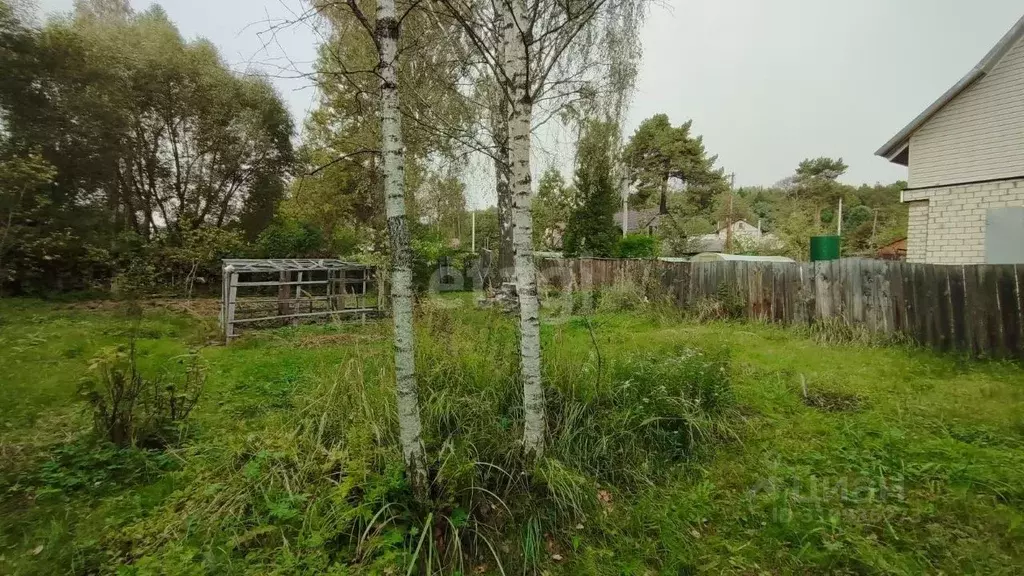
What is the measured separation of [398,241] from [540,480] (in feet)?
5.35

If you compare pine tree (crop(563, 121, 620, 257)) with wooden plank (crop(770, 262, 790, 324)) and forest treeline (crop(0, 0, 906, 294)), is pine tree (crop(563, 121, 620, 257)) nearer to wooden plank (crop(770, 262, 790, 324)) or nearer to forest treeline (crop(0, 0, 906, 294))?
forest treeline (crop(0, 0, 906, 294))

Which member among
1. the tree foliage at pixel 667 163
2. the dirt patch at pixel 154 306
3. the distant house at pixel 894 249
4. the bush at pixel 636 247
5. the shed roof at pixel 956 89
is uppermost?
the tree foliage at pixel 667 163

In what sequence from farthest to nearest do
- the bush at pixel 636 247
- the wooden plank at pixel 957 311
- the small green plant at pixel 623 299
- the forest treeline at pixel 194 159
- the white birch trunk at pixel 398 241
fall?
1. the bush at pixel 636 247
2. the small green plant at pixel 623 299
3. the forest treeline at pixel 194 159
4. the wooden plank at pixel 957 311
5. the white birch trunk at pixel 398 241

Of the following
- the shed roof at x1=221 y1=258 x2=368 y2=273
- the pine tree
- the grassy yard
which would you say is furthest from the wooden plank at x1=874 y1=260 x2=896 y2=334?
the pine tree

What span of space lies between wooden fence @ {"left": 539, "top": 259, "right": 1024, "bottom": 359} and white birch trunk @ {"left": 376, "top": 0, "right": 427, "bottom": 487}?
668 centimetres

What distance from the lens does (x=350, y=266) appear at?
992 cm

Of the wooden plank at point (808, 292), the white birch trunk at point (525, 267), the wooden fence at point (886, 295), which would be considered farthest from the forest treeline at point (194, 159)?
the wooden plank at point (808, 292)

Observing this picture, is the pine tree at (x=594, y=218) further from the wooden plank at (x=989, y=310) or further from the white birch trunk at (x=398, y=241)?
the white birch trunk at (x=398, y=241)

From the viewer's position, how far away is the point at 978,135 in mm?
7172

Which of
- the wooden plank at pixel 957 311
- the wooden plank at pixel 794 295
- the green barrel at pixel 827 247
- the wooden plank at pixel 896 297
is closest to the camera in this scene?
the wooden plank at pixel 957 311

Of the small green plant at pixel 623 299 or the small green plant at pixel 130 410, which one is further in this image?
the small green plant at pixel 623 299

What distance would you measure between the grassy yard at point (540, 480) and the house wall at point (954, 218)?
458 centimetres

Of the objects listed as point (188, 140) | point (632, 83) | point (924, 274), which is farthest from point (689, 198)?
point (188, 140)

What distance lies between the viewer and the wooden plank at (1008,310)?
482 cm
